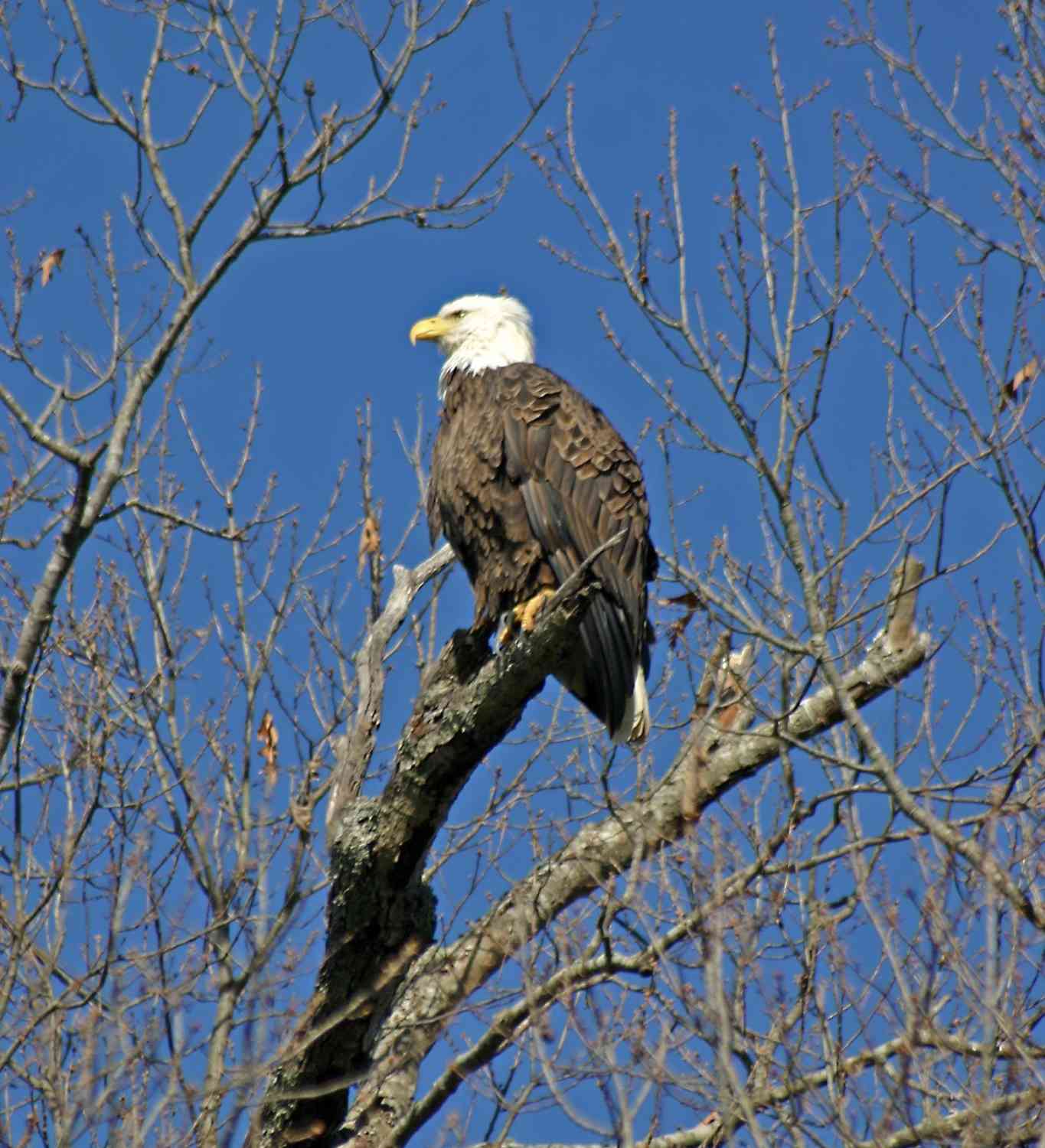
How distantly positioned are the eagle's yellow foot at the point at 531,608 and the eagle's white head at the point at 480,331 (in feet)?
4.28

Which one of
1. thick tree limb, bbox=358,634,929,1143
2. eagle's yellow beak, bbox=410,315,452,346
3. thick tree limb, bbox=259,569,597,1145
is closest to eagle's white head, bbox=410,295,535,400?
eagle's yellow beak, bbox=410,315,452,346

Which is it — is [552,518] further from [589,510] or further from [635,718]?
[635,718]

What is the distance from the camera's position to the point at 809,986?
502cm

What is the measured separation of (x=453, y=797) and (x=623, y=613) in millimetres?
1441

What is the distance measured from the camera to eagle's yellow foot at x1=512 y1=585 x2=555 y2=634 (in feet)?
19.7

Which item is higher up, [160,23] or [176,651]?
[160,23]

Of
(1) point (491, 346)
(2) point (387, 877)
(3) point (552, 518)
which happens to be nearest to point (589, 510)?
(3) point (552, 518)

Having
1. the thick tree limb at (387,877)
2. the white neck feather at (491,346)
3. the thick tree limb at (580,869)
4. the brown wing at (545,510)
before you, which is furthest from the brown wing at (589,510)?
the thick tree limb at (387,877)

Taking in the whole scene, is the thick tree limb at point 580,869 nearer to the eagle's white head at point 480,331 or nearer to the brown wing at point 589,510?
the brown wing at point 589,510

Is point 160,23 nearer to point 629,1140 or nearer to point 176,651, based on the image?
point 176,651

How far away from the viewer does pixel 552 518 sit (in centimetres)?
616

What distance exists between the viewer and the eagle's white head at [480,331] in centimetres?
717

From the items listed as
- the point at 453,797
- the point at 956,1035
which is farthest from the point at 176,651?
the point at 956,1035

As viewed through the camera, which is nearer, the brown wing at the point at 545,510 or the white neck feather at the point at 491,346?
the brown wing at the point at 545,510
